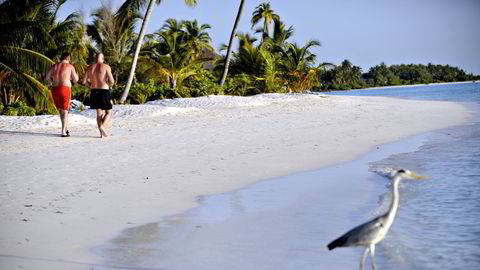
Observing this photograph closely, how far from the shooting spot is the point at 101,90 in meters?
11.6

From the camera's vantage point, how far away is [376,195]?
6.84 meters

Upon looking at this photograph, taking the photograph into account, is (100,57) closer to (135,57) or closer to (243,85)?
(135,57)

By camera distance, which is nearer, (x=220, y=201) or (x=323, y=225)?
(x=323, y=225)

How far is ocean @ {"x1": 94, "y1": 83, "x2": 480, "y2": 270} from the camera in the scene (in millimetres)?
4414

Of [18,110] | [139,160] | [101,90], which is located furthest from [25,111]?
[139,160]

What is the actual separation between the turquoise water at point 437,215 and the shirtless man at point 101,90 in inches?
213

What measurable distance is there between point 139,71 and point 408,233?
2634 cm

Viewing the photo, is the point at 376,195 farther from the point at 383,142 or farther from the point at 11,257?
the point at 383,142

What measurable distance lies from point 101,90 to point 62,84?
0.82 meters

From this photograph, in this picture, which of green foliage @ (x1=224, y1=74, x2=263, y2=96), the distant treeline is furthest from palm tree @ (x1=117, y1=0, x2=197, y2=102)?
the distant treeline

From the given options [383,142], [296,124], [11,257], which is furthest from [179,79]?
[11,257]

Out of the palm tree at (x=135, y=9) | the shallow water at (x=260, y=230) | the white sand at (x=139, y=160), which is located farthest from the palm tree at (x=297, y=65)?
the shallow water at (x=260, y=230)

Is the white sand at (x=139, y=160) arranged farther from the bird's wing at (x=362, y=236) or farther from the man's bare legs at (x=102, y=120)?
the bird's wing at (x=362, y=236)

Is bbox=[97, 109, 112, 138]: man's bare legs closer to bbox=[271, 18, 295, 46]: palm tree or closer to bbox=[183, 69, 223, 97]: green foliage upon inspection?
bbox=[183, 69, 223, 97]: green foliage
